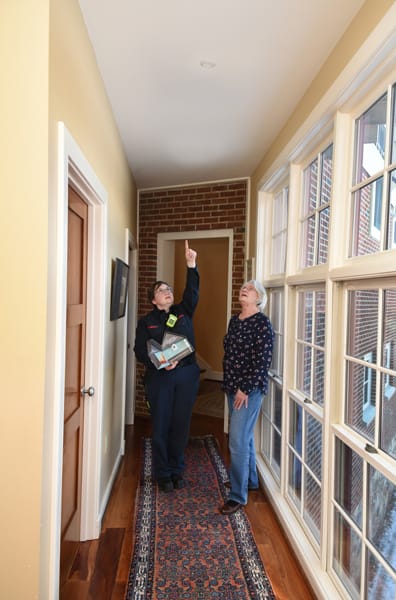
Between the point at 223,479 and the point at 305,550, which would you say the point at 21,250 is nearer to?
the point at 305,550

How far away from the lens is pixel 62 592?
176 cm

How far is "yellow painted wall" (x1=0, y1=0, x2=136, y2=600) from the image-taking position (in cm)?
121

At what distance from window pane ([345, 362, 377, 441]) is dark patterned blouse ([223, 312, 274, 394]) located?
2.73 feet

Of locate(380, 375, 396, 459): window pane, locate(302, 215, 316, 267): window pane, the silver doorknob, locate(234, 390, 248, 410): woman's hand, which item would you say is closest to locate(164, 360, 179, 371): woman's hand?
locate(234, 390, 248, 410): woman's hand

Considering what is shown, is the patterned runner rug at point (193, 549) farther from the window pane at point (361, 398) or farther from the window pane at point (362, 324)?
the window pane at point (362, 324)

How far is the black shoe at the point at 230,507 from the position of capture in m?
2.47

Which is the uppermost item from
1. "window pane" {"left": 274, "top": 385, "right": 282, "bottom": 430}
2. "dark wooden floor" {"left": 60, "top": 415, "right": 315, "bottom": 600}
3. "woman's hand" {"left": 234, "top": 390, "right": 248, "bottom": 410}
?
"woman's hand" {"left": 234, "top": 390, "right": 248, "bottom": 410}

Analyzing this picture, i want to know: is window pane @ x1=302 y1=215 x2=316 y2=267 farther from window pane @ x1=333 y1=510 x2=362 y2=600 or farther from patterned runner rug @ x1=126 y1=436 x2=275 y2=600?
patterned runner rug @ x1=126 y1=436 x2=275 y2=600

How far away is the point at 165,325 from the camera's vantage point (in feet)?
9.15

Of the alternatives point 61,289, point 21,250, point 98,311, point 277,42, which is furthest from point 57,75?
point 98,311

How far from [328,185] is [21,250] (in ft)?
5.19

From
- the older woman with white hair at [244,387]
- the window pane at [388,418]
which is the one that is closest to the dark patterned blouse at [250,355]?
the older woman with white hair at [244,387]

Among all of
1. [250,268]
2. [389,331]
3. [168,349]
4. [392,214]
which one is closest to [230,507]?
[168,349]

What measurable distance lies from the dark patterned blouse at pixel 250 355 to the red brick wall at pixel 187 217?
1268 millimetres
